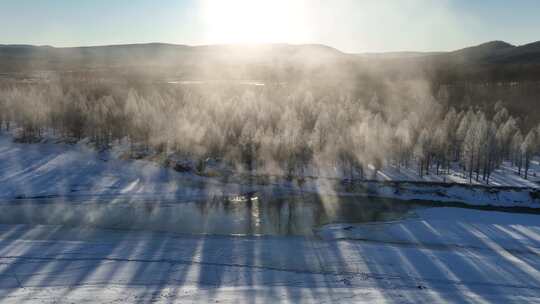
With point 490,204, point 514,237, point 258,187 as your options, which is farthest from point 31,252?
point 490,204

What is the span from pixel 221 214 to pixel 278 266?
41.0 ft

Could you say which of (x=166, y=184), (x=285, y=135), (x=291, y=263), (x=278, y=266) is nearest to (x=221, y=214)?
(x=166, y=184)

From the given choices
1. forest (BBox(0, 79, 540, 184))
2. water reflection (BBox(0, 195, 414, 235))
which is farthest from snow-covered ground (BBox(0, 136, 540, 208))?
forest (BBox(0, 79, 540, 184))

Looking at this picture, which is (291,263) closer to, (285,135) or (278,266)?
(278,266)

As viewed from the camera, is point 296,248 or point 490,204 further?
point 490,204

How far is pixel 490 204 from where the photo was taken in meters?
40.7

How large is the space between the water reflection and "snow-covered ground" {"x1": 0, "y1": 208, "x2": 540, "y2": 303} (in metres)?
2.26

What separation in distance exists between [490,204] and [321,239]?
2048cm

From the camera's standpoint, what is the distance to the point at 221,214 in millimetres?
36094

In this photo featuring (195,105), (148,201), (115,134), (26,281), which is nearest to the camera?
(26,281)

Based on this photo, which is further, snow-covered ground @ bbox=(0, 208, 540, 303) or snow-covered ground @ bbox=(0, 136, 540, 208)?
snow-covered ground @ bbox=(0, 136, 540, 208)

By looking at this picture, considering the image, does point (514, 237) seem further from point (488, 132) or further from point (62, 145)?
point (62, 145)

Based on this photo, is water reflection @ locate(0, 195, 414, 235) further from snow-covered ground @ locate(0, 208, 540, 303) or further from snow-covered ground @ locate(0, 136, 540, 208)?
snow-covered ground @ locate(0, 136, 540, 208)

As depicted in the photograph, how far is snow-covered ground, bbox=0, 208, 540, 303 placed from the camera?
20.5m
